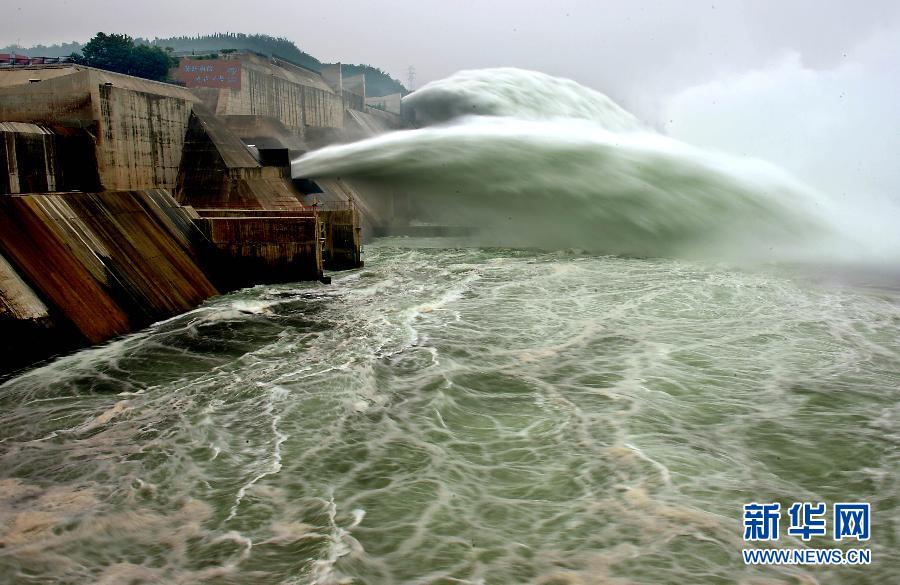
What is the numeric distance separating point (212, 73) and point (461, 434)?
45287 millimetres

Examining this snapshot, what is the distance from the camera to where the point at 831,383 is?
1167cm

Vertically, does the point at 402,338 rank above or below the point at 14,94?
below

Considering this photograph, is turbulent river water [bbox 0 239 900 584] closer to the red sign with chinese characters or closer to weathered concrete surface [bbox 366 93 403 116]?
the red sign with chinese characters

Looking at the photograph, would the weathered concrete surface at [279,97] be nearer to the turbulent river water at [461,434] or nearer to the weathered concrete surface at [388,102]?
the weathered concrete surface at [388,102]

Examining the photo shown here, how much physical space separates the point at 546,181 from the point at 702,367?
61.7 feet

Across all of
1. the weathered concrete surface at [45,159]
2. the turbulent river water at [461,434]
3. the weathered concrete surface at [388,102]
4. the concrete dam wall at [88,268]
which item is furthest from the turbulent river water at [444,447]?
the weathered concrete surface at [388,102]

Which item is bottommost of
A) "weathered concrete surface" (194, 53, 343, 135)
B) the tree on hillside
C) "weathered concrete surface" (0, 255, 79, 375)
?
"weathered concrete surface" (0, 255, 79, 375)

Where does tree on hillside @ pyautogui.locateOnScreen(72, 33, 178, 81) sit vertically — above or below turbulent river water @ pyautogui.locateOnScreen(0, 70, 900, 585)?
above

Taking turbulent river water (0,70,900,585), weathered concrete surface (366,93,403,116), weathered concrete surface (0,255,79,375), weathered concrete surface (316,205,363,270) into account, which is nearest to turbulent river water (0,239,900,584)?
turbulent river water (0,70,900,585)

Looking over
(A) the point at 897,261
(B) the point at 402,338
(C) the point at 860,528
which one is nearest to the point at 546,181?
(A) the point at 897,261

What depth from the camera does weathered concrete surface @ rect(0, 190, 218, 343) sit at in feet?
46.5

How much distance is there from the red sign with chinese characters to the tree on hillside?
9.06 ft

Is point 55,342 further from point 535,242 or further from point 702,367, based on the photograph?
point 535,242

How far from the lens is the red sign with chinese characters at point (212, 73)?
47.0 m
